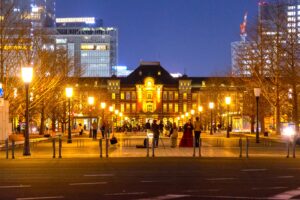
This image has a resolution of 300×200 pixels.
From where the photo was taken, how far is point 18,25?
57250 mm

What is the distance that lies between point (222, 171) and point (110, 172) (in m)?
4.00

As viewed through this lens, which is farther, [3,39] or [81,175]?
[3,39]

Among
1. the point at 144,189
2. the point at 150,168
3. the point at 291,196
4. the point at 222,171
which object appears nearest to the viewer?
the point at 291,196

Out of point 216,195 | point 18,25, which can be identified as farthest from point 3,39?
point 216,195

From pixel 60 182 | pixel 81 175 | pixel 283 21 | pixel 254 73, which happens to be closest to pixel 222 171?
pixel 81 175

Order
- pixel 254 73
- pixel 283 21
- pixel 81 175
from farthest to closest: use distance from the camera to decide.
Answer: pixel 254 73
pixel 283 21
pixel 81 175

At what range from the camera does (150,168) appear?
24500 mm

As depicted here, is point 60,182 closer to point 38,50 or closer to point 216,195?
point 216,195

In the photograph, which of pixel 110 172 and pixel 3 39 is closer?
pixel 110 172

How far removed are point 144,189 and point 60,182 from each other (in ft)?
10.2

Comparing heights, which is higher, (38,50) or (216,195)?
(38,50)

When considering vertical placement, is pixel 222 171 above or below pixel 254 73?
below

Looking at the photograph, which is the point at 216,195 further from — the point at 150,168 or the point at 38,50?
the point at 38,50

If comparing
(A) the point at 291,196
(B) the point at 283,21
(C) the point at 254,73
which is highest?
(B) the point at 283,21
